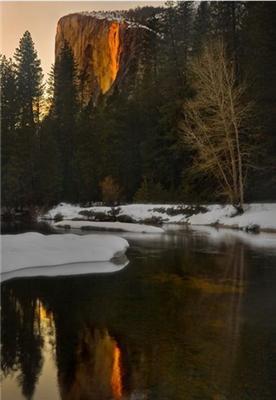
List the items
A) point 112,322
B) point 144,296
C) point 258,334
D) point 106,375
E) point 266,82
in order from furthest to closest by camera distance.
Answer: point 266,82
point 144,296
point 112,322
point 258,334
point 106,375

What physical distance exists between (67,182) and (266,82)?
88.3 feet

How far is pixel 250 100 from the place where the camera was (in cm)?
3644

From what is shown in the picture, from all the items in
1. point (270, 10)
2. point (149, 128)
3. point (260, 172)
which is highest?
point (270, 10)

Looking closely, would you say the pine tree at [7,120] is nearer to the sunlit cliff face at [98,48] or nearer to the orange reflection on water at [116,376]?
the sunlit cliff face at [98,48]

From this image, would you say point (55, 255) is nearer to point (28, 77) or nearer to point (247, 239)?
point (247, 239)

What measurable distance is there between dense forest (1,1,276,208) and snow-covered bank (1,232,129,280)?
692 inches

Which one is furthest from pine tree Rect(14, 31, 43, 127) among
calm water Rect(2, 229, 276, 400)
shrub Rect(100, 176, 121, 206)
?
calm water Rect(2, 229, 276, 400)

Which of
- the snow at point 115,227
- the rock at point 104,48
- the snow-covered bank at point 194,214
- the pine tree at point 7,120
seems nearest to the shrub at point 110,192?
the snow-covered bank at point 194,214

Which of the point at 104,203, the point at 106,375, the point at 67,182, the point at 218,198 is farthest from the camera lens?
the point at 67,182

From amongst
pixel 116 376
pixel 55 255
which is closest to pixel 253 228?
pixel 55 255

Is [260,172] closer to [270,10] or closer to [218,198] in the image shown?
[218,198]

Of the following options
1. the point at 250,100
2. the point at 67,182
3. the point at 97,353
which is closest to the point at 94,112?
the point at 67,182

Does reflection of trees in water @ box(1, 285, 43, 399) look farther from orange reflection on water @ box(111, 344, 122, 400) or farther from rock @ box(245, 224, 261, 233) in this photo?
rock @ box(245, 224, 261, 233)

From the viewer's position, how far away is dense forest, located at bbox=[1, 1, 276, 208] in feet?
113
